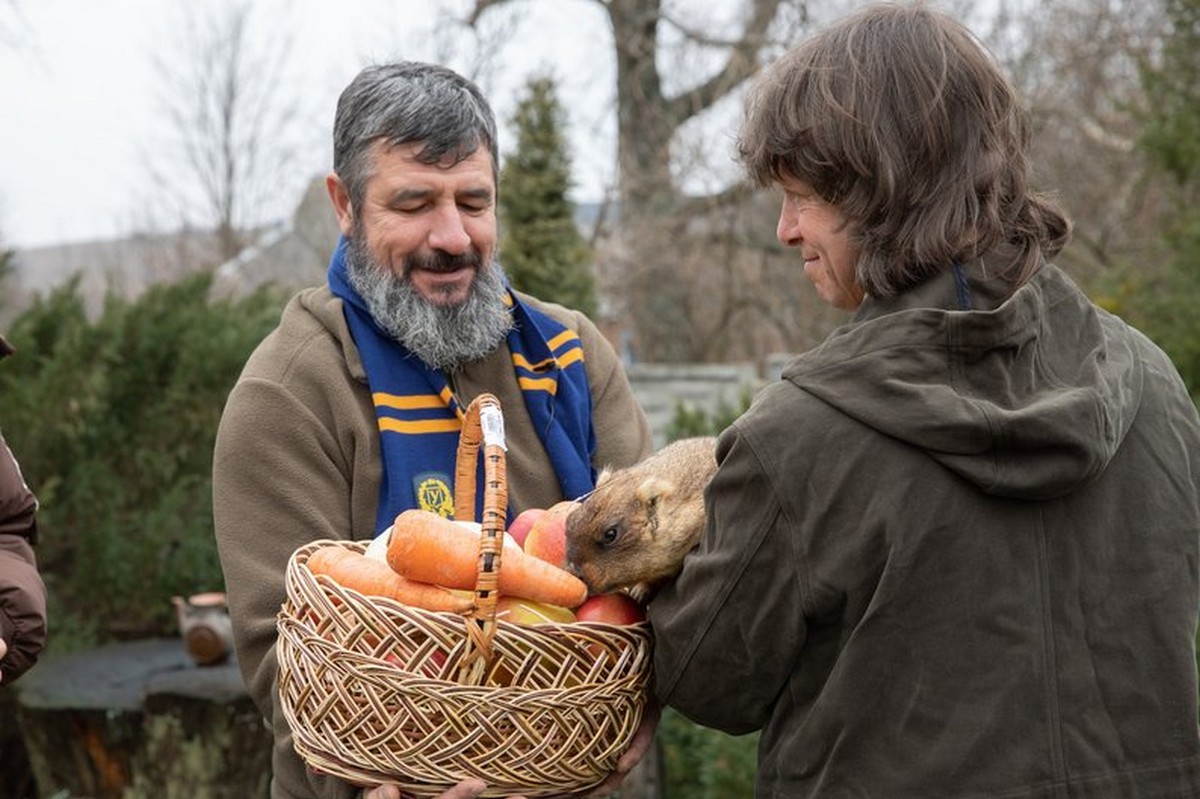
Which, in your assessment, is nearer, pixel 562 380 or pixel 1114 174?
pixel 562 380

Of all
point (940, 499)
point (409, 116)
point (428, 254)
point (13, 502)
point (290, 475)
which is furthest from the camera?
point (13, 502)

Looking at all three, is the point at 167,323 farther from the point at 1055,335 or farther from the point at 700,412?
the point at 1055,335

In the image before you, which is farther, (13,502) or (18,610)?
(13,502)

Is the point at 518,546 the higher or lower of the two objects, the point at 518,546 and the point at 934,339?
the lower

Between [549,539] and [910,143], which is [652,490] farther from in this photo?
[910,143]

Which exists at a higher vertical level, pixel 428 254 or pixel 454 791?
pixel 428 254

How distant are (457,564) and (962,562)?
0.76m

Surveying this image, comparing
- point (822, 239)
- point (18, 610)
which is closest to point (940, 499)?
point (822, 239)

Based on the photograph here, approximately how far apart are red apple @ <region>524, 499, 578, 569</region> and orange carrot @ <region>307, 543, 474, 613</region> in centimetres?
20

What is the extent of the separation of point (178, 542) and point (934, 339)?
506cm

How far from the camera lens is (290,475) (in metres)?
2.62

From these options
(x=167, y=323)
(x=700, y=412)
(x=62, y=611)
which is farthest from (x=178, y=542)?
(x=700, y=412)

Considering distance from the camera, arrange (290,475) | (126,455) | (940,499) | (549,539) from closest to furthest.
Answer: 1. (940,499)
2. (549,539)
3. (290,475)
4. (126,455)

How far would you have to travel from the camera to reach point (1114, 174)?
1177cm
